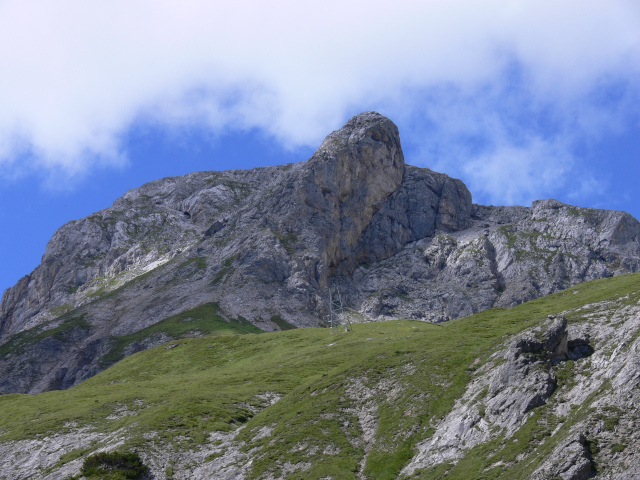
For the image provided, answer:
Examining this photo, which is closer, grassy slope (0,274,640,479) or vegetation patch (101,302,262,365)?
grassy slope (0,274,640,479)

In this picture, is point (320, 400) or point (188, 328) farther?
point (188, 328)

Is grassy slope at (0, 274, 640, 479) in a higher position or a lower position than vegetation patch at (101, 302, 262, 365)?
lower

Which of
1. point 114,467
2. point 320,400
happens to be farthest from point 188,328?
point 114,467

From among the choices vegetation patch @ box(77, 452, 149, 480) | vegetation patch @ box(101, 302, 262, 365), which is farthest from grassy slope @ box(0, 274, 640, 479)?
vegetation patch @ box(101, 302, 262, 365)

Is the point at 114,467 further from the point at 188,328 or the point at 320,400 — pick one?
the point at 188,328

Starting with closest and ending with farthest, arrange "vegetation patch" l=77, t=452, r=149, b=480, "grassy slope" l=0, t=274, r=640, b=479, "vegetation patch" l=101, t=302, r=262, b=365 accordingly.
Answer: "grassy slope" l=0, t=274, r=640, b=479 < "vegetation patch" l=77, t=452, r=149, b=480 < "vegetation patch" l=101, t=302, r=262, b=365

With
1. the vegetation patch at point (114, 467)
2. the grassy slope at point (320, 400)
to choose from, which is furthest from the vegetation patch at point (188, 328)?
the vegetation patch at point (114, 467)

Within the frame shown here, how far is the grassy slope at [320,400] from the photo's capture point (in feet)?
173

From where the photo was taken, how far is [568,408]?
42406 millimetres

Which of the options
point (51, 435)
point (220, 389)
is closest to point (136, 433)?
point (51, 435)

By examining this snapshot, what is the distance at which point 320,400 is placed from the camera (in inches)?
2520

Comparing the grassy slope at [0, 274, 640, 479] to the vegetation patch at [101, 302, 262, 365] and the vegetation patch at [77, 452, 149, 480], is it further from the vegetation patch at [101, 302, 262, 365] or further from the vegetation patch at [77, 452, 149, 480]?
the vegetation patch at [101, 302, 262, 365]

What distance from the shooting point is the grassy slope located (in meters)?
52.7

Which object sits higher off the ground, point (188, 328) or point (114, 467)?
point (188, 328)
